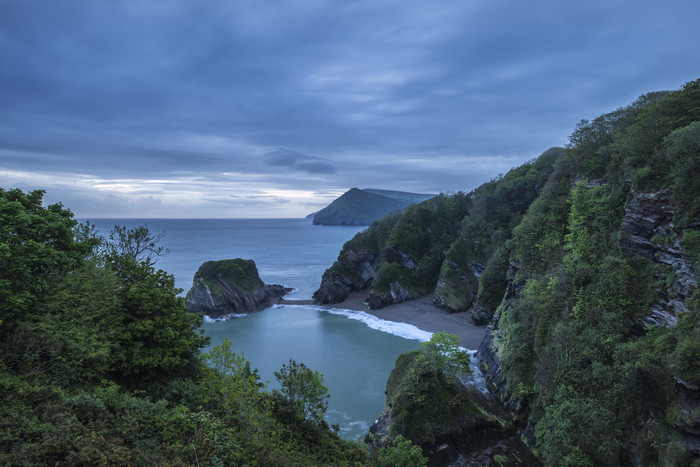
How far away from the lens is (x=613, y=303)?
17703mm

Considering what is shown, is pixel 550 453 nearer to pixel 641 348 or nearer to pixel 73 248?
pixel 641 348

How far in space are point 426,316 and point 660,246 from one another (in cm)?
3256

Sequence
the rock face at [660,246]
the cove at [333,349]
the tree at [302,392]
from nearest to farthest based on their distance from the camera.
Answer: the tree at [302,392]
the rock face at [660,246]
the cove at [333,349]

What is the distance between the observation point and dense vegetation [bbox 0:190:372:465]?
9.24 m

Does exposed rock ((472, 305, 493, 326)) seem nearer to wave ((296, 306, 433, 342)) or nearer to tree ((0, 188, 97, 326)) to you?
wave ((296, 306, 433, 342))

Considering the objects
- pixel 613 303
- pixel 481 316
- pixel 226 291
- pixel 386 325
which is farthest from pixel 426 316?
pixel 226 291

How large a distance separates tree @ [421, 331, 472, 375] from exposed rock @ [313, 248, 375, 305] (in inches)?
1442

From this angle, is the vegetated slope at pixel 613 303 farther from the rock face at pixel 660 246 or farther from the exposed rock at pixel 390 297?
the exposed rock at pixel 390 297

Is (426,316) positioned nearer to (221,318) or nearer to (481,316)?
(481,316)

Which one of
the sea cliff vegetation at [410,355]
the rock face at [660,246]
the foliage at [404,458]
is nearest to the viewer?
the sea cliff vegetation at [410,355]

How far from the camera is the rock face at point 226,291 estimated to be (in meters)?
52.4

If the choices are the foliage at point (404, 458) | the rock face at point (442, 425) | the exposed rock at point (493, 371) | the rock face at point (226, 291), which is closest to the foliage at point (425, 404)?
the rock face at point (442, 425)

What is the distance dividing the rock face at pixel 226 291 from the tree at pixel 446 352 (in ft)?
128

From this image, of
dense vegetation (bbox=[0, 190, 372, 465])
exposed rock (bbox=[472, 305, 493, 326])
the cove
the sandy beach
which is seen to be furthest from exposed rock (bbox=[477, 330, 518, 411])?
dense vegetation (bbox=[0, 190, 372, 465])
